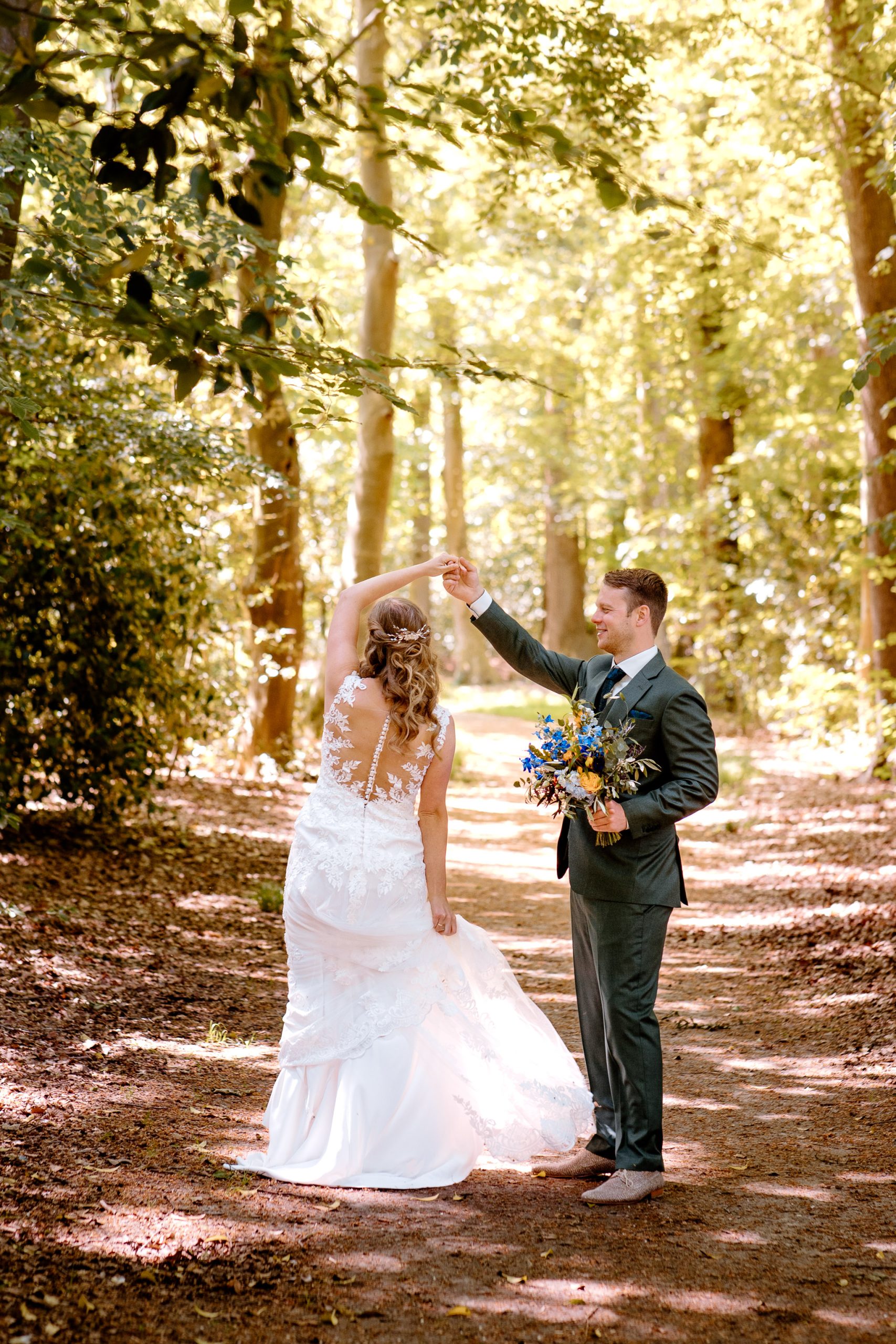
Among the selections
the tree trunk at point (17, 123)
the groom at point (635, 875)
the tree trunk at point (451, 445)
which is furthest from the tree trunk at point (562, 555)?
the groom at point (635, 875)

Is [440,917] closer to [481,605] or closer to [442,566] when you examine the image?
[481,605]

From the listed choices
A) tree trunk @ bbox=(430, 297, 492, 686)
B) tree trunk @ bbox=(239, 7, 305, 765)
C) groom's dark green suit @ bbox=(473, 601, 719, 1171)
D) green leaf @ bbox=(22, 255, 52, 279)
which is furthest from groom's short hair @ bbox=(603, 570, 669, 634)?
tree trunk @ bbox=(430, 297, 492, 686)

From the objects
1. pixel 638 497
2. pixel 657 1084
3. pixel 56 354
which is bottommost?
pixel 657 1084

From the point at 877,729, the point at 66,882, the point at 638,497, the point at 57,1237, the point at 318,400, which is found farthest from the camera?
the point at 638,497

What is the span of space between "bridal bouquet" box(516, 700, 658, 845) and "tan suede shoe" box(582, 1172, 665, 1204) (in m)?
1.21

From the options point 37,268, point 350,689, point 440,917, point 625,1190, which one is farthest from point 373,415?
point 625,1190

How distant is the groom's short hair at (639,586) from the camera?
14.8 feet

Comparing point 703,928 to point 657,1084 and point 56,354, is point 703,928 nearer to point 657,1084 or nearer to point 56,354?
point 657,1084

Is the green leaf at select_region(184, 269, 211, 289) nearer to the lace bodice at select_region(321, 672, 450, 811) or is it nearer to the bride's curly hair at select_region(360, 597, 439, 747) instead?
the bride's curly hair at select_region(360, 597, 439, 747)

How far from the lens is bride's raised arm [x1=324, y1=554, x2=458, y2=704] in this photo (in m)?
4.80

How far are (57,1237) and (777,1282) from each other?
7.28ft

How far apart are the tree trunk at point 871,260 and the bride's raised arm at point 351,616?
7328 millimetres

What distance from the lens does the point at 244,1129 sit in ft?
16.2

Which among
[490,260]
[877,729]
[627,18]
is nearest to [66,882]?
[877,729]
